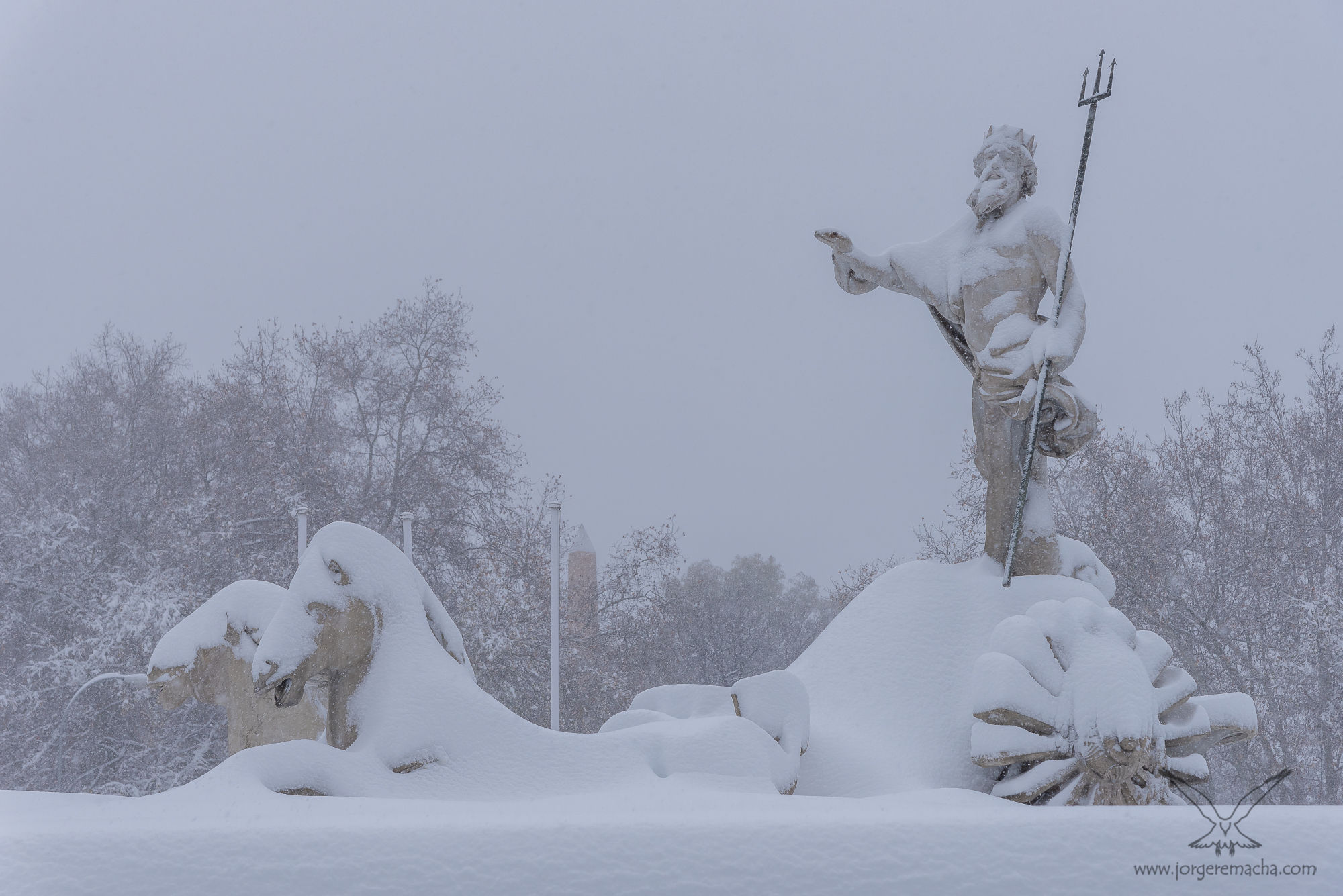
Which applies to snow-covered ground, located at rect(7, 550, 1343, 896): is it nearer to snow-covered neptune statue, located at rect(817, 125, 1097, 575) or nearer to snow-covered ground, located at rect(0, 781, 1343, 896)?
snow-covered ground, located at rect(0, 781, 1343, 896)

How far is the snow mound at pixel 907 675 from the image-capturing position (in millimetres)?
3639

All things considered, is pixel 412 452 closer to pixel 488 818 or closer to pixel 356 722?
pixel 356 722

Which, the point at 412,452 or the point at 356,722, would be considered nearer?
the point at 356,722

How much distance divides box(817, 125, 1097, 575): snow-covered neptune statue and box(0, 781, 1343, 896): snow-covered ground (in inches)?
88.3

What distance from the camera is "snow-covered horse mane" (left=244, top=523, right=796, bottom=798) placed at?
301 cm

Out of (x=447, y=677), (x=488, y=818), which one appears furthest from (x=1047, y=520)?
(x=488, y=818)

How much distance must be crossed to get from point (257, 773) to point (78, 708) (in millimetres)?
12553

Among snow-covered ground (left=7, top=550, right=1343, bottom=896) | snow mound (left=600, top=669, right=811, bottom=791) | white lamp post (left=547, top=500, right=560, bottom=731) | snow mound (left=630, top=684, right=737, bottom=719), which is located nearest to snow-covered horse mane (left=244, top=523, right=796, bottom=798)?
snow mound (left=600, top=669, right=811, bottom=791)

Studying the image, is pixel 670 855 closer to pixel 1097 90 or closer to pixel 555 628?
pixel 1097 90

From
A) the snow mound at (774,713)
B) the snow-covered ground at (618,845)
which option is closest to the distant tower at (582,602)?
the snow mound at (774,713)

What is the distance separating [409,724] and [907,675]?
5.49ft

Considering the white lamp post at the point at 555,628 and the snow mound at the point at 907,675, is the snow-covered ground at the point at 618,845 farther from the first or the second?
the white lamp post at the point at 555,628

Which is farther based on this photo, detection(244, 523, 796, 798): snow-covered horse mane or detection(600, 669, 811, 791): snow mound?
detection(600, 669, 811, 791): snow mound

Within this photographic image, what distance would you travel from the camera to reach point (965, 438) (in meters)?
17.1
